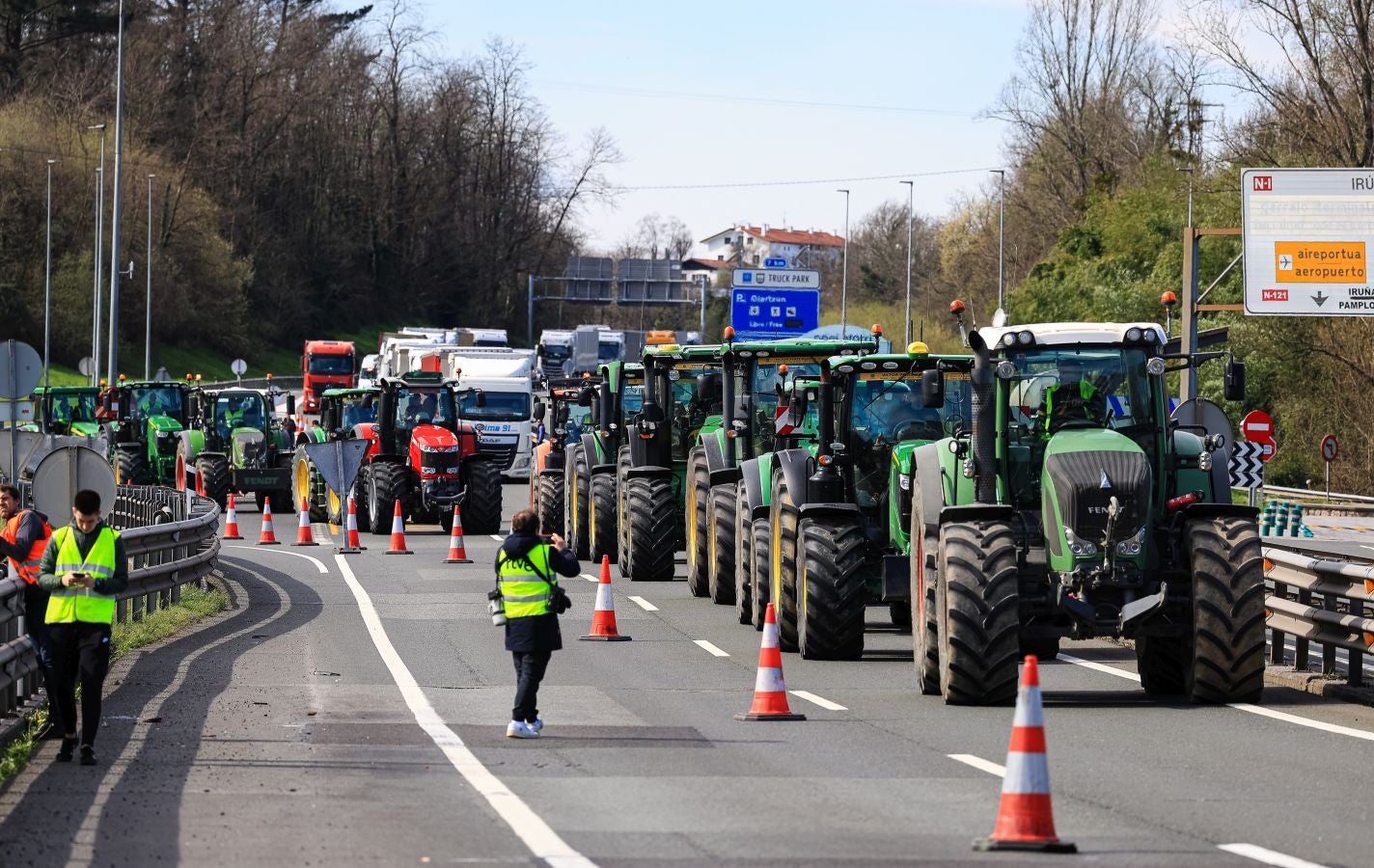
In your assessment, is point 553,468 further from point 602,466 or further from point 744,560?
point 744,560

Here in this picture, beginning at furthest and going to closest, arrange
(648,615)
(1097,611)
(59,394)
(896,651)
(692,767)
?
(59,394) → (648,615) → (896,651) → (1097,611) → (692,767)

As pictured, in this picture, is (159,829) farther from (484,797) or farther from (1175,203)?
(1175,203)

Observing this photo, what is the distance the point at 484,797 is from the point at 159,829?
5.42 feet

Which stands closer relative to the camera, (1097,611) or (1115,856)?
(1115,856)

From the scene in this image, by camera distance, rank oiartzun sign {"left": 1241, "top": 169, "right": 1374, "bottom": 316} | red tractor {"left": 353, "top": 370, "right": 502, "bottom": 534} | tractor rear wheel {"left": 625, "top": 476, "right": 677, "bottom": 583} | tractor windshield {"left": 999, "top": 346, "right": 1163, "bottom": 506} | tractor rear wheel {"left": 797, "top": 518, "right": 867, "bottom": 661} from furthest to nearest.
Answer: red tractor {"left": 353, "top": 370, "right": 502, "bottom": 534} < oiartzun sign {"left": 1241, "top": 169, "right": 1374, "bottom": 316} < tractor rear wheel {"left": 625, "top": 476, "right": 677, "bottom": 583} < tractor rear wheel {"left": 797, "top": 518, "right": 867, "bottom": 661} < tractor windshield {"left": 999, "top": 346, "right": 1163, "bottom": 506}

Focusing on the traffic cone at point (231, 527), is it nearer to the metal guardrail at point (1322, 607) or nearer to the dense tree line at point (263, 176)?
the metal guardrail at point (1322, 607)

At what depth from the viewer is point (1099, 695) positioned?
49.2 ft

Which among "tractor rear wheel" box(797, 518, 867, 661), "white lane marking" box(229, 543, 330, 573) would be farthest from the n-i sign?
"tractor rear wheel" box(797, 518, 867, 661)

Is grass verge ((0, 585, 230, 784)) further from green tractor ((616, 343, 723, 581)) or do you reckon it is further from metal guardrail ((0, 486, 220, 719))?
green tractor ((616, 343, 723, 581))

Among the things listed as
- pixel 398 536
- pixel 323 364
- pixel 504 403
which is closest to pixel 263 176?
pixel 323 364

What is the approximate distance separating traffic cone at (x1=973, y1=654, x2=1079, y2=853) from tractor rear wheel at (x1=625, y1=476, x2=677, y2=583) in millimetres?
16740

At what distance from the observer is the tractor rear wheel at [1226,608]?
45.2 feet

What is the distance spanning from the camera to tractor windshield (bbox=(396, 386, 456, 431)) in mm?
35188

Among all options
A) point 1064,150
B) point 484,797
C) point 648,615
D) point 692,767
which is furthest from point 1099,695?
point 1064,150
